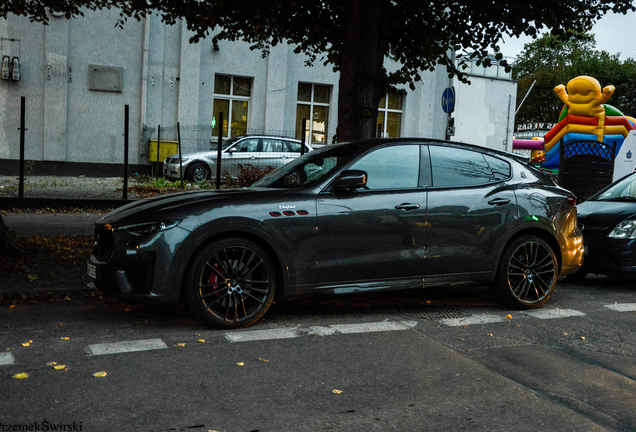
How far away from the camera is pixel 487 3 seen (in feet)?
30.3

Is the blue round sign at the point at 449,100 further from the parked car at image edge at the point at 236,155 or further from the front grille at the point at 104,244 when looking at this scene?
the front grille at the point at 104,244

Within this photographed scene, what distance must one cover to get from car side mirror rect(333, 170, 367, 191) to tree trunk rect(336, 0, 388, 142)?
12.0 ft

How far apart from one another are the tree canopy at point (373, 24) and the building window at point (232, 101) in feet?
41.4

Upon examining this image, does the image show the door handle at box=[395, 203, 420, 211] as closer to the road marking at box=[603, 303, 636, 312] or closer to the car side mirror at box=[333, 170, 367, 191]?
the car side mirror at box=[333, 170, 367, 191]

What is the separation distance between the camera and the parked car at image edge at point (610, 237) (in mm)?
8289

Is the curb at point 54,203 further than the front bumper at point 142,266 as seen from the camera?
Yes

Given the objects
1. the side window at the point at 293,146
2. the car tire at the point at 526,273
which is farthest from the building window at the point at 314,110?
the car tire at the point at 526,273

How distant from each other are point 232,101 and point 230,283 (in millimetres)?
19494

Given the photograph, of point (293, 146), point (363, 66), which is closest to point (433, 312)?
point (363, 66)

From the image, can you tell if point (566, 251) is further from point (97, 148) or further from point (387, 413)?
point (97, 148)

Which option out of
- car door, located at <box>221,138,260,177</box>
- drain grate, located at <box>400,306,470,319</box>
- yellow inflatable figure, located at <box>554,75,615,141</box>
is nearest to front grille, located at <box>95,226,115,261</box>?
drain grate, located at <box>400,306,470,319</box>

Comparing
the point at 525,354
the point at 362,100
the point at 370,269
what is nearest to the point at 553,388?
the point at 525,354

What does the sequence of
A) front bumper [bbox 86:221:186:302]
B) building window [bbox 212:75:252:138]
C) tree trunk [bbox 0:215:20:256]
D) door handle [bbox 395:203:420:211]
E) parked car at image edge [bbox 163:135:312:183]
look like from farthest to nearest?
building window [bbox 212:75:252:138]
parked car at image edge [bbox 163:135:312:183]
tree trunk [bbox 0:215:20:256]
door handle [bbox 395:203:420:211]
front bumper [bbox 86:221:186:302]

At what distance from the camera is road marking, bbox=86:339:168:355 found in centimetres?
505
